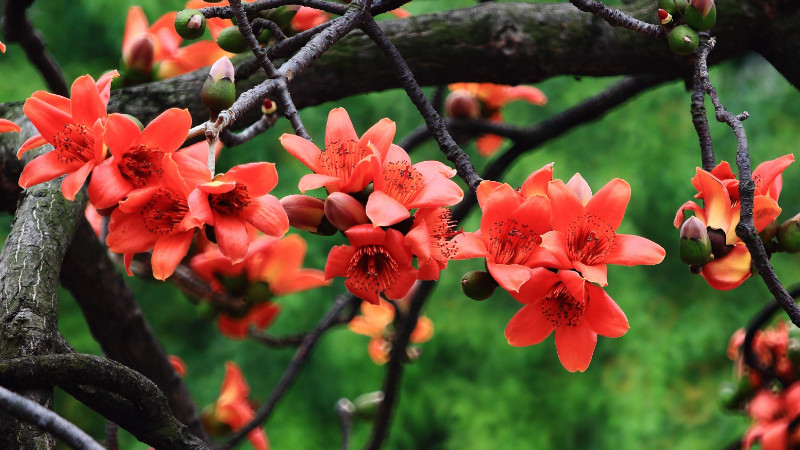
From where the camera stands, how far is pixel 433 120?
2.43 ft

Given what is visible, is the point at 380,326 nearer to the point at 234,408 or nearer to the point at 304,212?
the point at 234,408

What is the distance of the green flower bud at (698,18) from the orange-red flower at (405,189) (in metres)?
0.34

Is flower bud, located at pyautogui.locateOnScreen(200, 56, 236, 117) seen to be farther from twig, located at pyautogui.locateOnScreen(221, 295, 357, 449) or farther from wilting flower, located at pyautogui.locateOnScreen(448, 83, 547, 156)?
wilting flower, located at pyautogui.locateOnScreen(448, 83, 547, 156)

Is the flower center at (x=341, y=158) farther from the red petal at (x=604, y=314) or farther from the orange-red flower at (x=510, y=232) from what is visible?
the red petal at (x=604, y=314)

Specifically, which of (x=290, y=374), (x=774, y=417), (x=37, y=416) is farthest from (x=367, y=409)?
(x=37, y=416)

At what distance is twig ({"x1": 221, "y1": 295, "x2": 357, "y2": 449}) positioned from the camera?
1.48 m

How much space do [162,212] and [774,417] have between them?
105cm

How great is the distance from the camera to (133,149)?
0.66m

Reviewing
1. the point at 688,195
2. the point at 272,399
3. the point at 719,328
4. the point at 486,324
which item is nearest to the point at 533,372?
the point at 486,324

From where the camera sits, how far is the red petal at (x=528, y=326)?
719mm

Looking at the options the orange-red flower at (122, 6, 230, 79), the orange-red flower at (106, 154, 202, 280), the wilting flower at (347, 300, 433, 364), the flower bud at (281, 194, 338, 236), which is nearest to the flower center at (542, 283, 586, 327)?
the flower bud at (281, 194, 338, 236)

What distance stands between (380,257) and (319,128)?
305 cm

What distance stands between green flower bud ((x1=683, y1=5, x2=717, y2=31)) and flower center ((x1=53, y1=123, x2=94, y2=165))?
600 mm

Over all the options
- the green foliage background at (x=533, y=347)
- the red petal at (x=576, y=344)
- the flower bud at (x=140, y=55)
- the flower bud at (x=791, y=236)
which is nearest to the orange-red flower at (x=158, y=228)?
the red petal at (x=576, y=344)
